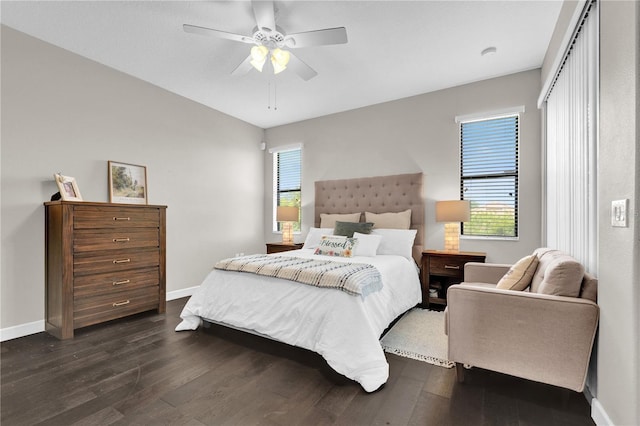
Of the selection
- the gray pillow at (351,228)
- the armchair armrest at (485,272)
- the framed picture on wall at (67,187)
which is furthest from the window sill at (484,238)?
the framed picture on wall at (67,187)

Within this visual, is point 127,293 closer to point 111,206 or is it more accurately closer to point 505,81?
point 111,206

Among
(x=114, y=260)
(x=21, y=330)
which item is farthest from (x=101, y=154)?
(x=21, y=330)

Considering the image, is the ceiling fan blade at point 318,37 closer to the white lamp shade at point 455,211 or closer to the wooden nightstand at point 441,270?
the white lamp shade at point 455,211

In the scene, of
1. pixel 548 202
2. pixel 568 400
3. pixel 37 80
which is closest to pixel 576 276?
pixel 568 400

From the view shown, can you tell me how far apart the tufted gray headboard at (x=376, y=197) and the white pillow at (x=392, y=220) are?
11 cm

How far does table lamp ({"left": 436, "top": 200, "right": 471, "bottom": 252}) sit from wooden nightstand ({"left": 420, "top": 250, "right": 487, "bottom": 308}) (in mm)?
186

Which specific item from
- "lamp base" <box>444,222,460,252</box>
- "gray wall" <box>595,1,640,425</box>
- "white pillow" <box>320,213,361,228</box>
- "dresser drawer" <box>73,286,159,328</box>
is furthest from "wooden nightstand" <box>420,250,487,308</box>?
"dresser drawer" <box>73,286,159,328</box>

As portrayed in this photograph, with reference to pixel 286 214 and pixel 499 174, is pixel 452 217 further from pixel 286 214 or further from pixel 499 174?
pixel 286 214

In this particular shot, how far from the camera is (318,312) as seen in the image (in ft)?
7.36

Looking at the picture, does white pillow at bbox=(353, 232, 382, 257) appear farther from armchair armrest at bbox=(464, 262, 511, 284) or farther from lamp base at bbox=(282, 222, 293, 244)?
lamp base at bbox=(282, 222, 293, 244)

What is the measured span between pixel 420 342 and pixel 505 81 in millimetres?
3208

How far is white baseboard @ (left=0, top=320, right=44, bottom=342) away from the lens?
9.03 feet

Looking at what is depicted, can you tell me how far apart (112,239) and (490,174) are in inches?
173

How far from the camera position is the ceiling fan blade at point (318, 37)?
2314mm
